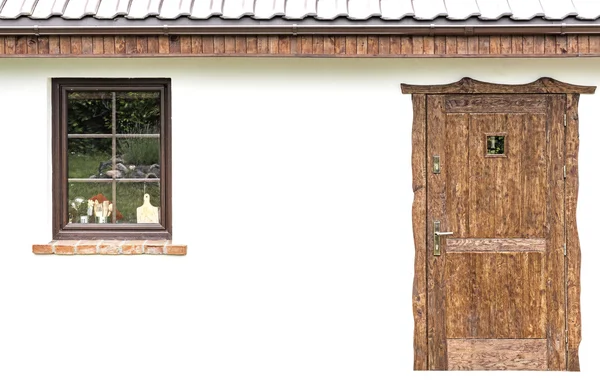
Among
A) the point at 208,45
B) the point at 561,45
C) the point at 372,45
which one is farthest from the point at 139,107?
the point at 561,45

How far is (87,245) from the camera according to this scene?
4.97 metres

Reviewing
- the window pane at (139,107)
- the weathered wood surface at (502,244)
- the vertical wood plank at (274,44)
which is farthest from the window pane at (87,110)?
the weathered wood surface at (502,244)

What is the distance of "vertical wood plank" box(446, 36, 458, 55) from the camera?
4.70 meters

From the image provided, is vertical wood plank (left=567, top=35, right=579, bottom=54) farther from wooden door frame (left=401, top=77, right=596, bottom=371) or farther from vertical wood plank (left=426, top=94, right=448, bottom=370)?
vertical wood plank (left=426, top=94, right=448, bottom=370)

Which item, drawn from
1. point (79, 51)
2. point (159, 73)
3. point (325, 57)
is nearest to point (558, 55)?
point (325, 57)

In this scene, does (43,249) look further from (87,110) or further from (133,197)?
(87,110)

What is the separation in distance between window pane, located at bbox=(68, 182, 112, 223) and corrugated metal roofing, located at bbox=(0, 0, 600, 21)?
1284 mm

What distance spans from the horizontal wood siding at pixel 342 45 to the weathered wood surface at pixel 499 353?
216 cm

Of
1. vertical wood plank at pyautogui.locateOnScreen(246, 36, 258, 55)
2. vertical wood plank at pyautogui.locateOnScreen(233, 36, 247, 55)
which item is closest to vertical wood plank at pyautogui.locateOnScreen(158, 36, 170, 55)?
vertical wood plank at pyautogui.locateOnScreen(233, 36, 247, 55)

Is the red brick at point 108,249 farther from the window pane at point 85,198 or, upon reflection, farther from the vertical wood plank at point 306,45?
the vertical wood plank at point 306,45

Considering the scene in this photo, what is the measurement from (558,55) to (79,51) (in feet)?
11.1

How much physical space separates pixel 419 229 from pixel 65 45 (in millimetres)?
2926

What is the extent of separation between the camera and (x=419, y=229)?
5.09 m

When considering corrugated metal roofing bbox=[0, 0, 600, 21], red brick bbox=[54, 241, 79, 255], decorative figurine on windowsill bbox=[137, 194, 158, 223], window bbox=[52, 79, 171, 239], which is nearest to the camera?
corrugated metal roofing bbox=[0, 0, 600, 21]
